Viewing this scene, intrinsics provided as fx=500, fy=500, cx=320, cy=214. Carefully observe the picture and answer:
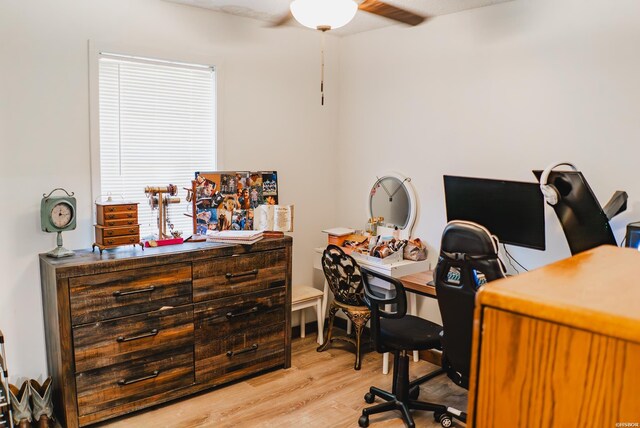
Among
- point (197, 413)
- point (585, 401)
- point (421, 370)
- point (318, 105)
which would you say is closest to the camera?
point (585, 401)

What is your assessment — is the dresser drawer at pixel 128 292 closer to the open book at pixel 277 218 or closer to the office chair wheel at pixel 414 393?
the open book at pixel 277 218

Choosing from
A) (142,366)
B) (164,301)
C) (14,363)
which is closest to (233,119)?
(164,301)

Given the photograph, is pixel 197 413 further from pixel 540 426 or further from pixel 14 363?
pixel 540 426

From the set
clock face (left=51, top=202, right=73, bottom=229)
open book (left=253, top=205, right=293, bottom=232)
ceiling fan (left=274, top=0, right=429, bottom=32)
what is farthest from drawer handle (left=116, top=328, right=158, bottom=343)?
ceiling fan (left=274, top=0, right=429, bottom=32)

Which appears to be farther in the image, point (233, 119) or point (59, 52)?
point (233, 119)

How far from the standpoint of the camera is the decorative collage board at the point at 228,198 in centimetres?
341

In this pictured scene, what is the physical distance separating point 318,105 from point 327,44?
1.71 feet

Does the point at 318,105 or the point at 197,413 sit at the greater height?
the point at 318,105

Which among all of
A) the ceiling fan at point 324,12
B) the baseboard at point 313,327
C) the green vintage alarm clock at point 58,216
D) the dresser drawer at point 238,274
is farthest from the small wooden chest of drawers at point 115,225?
the baseboard at point 313,327

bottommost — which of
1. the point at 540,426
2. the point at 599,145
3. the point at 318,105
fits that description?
the point at 540,426

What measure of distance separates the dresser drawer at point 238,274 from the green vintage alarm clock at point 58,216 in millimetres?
737

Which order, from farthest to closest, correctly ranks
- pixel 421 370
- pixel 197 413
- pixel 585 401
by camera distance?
pixel 421 370, pixel 197 413, pixel 585 401

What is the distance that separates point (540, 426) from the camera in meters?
0.63

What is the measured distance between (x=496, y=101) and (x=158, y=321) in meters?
2.54
